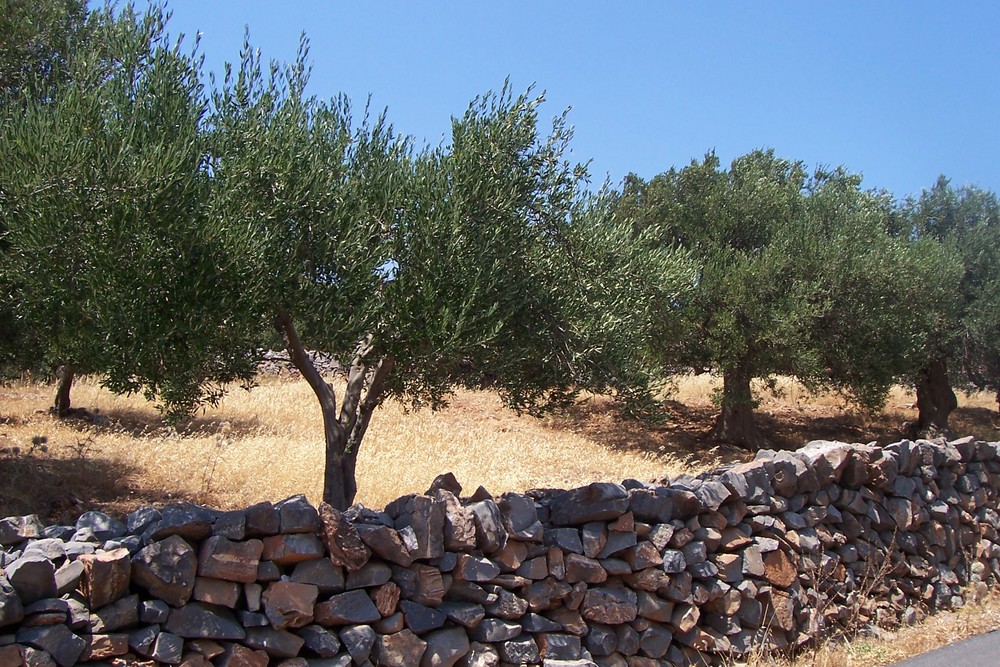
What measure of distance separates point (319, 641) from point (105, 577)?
1.32 metres

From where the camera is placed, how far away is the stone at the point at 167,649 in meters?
4.62

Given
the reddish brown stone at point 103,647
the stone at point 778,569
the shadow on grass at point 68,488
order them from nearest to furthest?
the reddish brown stone at point 103,647
the stone at point 778,569
the shadow on grass at point 68,488

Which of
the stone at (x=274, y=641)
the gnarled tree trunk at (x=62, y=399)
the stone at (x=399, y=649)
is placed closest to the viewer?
the stone at (x=274, y=641)

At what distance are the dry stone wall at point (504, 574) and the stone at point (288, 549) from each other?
0.01 metres

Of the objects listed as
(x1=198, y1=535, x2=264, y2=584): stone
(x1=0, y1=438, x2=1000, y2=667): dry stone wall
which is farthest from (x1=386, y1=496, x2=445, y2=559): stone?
(x1=198, y1=535, x2=264, y2=584): stone

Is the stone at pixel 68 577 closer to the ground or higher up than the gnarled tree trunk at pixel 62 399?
closer to the ground

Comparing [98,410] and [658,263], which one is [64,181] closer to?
[658,263]

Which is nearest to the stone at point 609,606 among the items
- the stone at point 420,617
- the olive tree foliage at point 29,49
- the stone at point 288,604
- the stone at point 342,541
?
the stone at point 420,617

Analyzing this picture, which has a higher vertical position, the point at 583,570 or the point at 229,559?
the point at 229,559

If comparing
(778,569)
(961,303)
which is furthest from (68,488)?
(961,303)

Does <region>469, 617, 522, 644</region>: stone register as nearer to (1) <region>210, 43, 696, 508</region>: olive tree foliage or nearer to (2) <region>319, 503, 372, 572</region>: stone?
(2) <region>319, 503, 372, 572</region>: stone

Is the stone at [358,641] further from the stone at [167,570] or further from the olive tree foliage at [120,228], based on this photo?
the olive tree foliage at [120,228]

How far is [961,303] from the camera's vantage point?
24609mm

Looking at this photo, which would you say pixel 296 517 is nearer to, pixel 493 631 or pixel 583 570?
pixel 493 631
